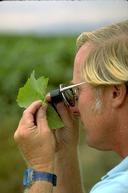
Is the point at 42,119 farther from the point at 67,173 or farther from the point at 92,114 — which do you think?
the point at 67,173

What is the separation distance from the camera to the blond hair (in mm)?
1449

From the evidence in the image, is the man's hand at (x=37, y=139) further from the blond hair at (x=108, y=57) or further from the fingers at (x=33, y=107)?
the blond hair at (x=108, y=57)

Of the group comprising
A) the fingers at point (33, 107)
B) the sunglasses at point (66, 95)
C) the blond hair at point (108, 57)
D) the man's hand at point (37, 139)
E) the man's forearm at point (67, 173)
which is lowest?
the man's forearm at point (67, 173)

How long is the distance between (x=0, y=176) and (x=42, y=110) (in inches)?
28.7

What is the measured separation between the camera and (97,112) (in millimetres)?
1509

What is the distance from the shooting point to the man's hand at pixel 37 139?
5.23 ft

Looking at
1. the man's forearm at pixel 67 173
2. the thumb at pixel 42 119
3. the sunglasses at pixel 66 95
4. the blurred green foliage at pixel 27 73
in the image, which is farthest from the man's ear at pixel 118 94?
the blurred green foliage at pixel 27 73

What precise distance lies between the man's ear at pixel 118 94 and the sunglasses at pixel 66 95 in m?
0.13

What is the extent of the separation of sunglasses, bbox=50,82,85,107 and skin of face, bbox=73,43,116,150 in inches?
1.0

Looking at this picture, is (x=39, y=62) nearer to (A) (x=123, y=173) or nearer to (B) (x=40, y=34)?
(B) (x=40, y=34)

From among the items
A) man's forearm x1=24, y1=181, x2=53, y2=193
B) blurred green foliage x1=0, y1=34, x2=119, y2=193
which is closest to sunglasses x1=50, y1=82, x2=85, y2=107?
man's forearm x1=24, y1=181, x2=53, y2=193

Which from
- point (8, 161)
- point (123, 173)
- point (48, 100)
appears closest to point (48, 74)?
Answer: point (8, 161)

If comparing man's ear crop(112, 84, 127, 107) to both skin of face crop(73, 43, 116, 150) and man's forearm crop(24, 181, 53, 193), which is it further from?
man's forearm crop(24, 181, 53, 193)

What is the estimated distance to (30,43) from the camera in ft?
7.30
